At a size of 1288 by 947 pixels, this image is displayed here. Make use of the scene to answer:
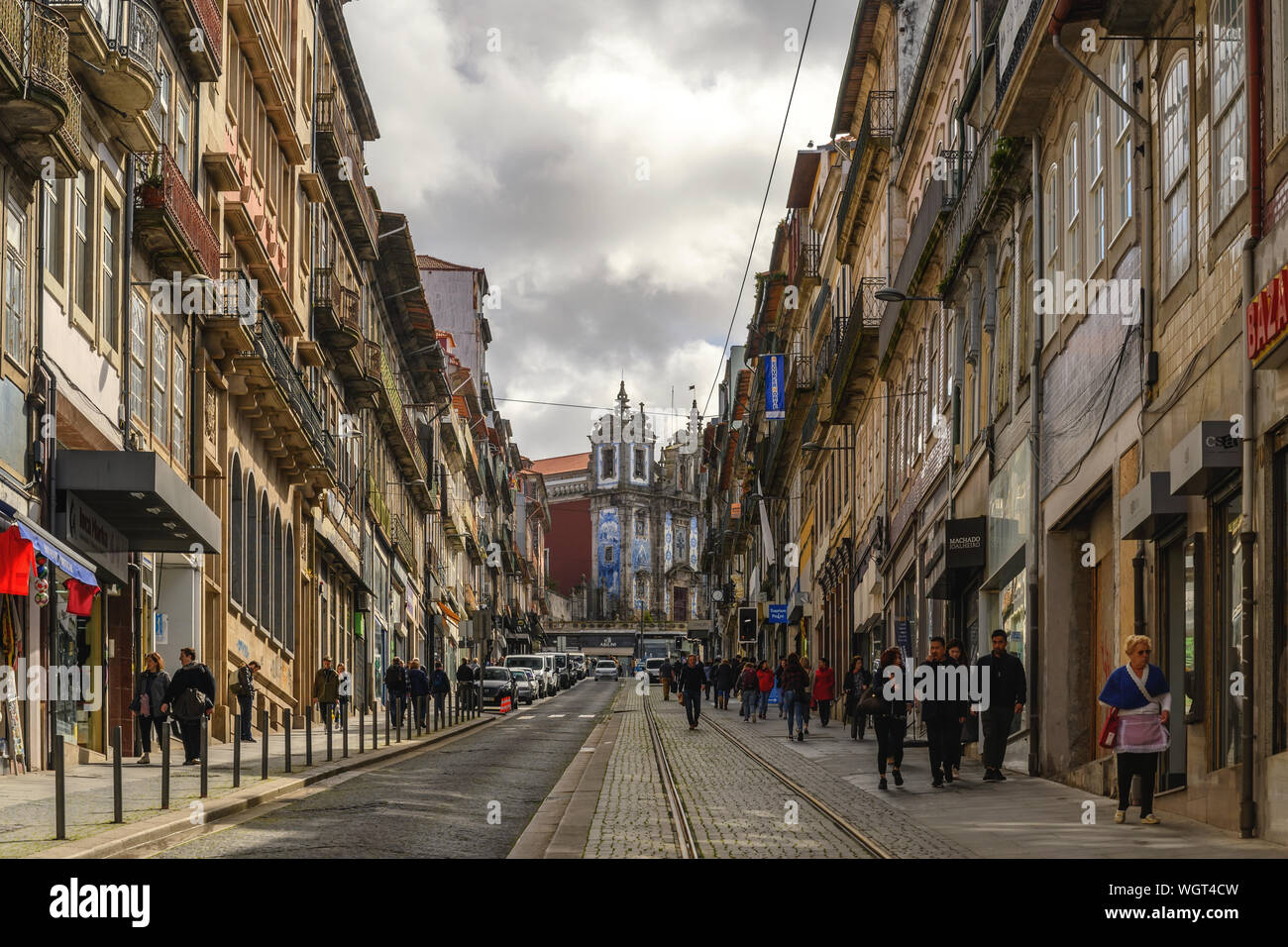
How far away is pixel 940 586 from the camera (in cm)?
2766

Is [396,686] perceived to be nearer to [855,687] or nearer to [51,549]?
[855,687]

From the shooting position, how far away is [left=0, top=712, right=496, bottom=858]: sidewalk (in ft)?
43.4

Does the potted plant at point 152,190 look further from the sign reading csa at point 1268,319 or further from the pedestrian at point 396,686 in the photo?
the sign reading csa at point 1268,319

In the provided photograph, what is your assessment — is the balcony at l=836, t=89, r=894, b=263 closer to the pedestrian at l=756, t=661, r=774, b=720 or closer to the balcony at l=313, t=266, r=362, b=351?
the pedestrian at l=756, t=661, r=774, b=720

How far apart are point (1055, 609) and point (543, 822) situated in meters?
7.51

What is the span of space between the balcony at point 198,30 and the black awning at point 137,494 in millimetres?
7765

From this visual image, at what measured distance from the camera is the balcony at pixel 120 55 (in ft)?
69.6

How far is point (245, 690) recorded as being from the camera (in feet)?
95.9

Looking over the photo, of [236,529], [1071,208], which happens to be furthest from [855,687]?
[1071,208]

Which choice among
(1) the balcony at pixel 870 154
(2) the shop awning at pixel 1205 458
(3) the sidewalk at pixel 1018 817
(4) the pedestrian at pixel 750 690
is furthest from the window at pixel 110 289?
(4) the pedestrian at pixel 750 690

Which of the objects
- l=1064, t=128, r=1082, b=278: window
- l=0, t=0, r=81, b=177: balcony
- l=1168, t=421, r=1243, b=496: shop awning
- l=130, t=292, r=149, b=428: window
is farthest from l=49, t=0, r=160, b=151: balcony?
l=1168, t=421, r=1243, b=496: shop awning

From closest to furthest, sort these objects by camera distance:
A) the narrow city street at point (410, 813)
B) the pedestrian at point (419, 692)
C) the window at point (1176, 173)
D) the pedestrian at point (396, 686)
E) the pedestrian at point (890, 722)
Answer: the narrow city street at point (410, 813) < the window at point (1176, 173) < the pedestrian at point (890, 722) < the pedestrian at point (396, 686) < the pedestrian at point (419, 692)

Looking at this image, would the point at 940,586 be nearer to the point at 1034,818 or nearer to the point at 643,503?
the point at 1034,818

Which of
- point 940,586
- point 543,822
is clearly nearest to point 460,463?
point 940,586
